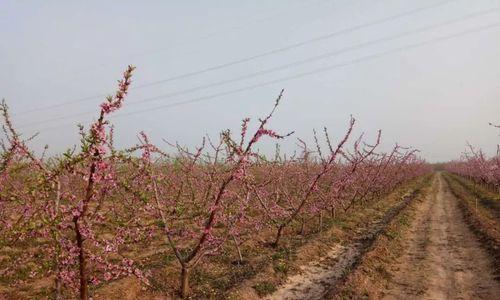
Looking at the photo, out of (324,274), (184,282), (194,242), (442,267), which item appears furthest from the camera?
(194,242)

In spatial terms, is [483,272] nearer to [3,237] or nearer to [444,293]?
[444,293]

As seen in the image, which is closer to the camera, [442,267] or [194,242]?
[442,267]

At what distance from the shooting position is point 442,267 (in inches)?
545

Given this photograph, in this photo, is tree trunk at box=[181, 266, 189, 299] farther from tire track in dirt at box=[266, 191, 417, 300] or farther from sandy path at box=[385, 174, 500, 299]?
sandy path at box=[385, 174, 500, 299]

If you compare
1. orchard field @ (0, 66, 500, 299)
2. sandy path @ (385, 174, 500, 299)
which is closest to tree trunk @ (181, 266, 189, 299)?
orchard field @ (0, 66, 500, 299)

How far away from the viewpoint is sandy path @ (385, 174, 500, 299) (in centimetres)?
1139

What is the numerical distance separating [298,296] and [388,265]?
4.01 metres

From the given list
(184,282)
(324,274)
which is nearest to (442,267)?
(324,274)

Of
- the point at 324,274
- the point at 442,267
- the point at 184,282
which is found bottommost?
the point at 442,267

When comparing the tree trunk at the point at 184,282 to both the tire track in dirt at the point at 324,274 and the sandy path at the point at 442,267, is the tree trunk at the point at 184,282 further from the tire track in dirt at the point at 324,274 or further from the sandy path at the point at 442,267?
the sandy path at the point at 442,267

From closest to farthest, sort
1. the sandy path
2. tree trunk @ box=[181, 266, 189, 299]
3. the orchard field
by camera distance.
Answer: the orchard field → tree trunk @ box=[181, 266, 189, 299] → the sandy path

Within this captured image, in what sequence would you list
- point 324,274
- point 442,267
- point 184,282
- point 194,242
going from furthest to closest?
point 194,242, point 442,267, point 324,274, point 184,282

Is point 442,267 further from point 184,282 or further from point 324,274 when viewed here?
point 184,282

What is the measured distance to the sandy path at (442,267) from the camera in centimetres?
1139
